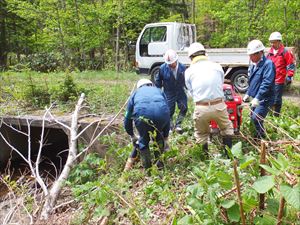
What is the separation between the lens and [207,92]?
15.4 feet

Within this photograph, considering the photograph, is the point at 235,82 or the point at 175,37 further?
the point at 175,37

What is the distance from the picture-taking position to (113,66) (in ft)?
62.1

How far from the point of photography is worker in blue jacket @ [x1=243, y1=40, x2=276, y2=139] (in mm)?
5266

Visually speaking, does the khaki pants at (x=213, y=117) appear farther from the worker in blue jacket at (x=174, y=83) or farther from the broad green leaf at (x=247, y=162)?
the broad green leaf at (x=247, y=162)

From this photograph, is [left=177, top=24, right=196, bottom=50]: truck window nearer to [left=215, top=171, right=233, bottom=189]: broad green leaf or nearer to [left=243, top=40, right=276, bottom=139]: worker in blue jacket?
[left=243, top=40, right=276, bottom=139]: worker in blue jacket

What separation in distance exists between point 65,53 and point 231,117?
15.1 m

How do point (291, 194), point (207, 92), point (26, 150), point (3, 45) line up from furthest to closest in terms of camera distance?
point (3, 45) < point (26, 150) < point (207, 92) < point (291, 194)

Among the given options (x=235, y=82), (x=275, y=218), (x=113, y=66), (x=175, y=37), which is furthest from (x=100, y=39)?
(x=275, y=218)

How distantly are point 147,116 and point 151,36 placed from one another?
28.7 ft

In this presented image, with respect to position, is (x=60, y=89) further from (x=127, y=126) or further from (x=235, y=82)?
(x=235, y=82)

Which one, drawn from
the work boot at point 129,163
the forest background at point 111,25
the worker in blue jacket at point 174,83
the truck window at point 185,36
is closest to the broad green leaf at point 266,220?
the work boot at point 129,163

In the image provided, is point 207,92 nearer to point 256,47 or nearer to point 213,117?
point 213,117

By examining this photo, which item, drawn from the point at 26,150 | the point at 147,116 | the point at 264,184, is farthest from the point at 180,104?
the point at 26,150

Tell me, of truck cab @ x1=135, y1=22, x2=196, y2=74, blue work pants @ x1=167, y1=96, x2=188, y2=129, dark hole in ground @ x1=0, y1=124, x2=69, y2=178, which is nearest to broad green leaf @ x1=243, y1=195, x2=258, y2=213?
blue work pants @ x1=167, y1=96, x2=188, y2=129
